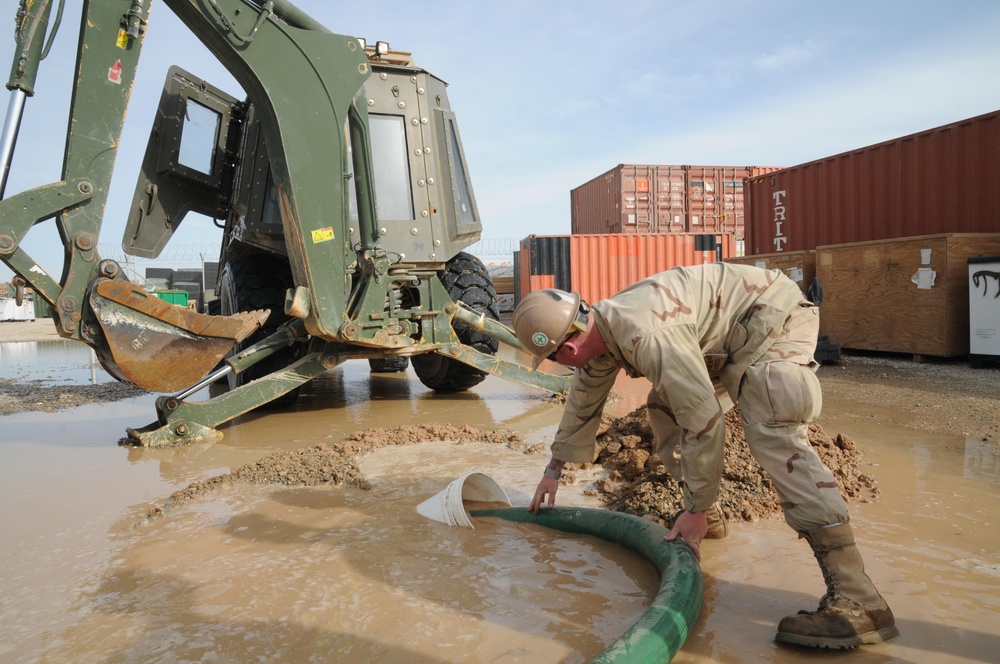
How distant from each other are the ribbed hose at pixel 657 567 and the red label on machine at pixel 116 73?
3536 mm

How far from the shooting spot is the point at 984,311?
716 centimetres

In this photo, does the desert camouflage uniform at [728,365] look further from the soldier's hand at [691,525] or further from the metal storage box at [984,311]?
the metal storage box at [984,311]

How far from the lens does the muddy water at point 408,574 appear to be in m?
2.19

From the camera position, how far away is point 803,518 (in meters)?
2.22

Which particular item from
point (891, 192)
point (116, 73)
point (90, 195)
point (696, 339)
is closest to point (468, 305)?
point (90, 195)

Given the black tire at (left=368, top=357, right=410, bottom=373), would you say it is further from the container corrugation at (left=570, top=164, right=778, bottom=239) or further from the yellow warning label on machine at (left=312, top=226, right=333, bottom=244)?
the container corrugation at (left=570, top=164, right=778, bottom=239)

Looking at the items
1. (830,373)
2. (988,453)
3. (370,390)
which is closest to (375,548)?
(988,453)

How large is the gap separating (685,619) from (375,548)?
1424mm

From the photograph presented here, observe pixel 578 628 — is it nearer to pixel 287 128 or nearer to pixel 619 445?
pixel 619 445

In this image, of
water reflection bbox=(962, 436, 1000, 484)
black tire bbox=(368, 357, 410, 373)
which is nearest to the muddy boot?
water reflection bbox=(962, 436, 1000, 484)

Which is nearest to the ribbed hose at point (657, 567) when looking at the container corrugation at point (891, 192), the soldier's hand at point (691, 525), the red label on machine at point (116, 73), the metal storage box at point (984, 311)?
the soldier's hand at point (691, 525)

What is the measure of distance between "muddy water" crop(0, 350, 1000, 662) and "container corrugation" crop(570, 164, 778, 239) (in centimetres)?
1474

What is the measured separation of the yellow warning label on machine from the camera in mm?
5066

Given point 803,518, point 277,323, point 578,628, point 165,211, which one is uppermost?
point 165,211
